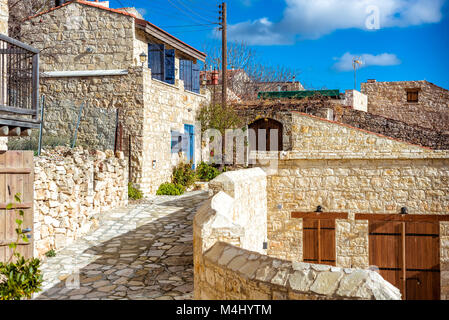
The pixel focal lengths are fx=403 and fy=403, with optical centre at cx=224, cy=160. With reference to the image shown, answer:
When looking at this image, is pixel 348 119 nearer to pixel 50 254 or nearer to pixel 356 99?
pixel 356 99

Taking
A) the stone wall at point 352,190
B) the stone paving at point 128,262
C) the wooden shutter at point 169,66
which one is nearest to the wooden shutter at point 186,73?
the wooden shutter at point 169,66

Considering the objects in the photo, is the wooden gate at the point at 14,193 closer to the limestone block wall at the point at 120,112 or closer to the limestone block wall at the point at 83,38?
the limestone block wall at the point at 120,112

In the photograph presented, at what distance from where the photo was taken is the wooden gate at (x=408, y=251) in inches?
411

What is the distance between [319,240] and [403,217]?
2.23 meters

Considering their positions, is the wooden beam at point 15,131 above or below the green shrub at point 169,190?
above

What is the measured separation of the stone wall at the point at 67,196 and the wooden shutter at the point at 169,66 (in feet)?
17.9

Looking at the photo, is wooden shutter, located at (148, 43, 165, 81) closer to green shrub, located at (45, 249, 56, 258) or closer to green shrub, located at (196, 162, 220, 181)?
green shrub, located at (196, 162, 220, 181)

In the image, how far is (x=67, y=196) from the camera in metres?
8.55

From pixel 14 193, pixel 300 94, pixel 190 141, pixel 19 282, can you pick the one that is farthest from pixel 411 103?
pixel 19 282

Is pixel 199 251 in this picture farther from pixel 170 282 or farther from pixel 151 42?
pixel 151 42

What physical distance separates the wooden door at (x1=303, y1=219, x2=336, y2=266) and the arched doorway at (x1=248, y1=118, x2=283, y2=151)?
23.5 feet

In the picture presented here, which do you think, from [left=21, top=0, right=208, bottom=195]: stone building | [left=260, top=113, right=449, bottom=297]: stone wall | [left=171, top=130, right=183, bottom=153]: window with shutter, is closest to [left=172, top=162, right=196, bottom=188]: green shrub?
[left=21, top=0, right=208, bottom=195]: stone building
